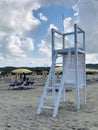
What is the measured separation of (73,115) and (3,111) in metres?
3.03

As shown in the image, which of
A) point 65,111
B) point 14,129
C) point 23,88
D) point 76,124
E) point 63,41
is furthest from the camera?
point 23,88

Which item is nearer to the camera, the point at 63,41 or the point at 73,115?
the point at 73,115

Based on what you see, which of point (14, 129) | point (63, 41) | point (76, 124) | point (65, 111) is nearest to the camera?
point (14, 129)

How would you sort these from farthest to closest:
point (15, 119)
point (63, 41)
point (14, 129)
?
point (63, 41) < point (15, 119) < point (14, 129)

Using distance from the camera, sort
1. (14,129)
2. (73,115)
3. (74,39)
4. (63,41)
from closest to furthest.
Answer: (14,129) < (73,115) < (74,39) < (63,41)

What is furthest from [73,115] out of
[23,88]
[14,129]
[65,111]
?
[23,88]

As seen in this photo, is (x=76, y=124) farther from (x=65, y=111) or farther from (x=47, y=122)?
(x=65, y=111)

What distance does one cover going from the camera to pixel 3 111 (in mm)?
10414

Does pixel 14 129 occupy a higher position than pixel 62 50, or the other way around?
pixel 62 50

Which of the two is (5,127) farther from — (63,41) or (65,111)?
(63,41)

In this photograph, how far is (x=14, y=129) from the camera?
722 centimetres

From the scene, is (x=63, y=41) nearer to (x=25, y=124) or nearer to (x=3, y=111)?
(x=3, y=111)

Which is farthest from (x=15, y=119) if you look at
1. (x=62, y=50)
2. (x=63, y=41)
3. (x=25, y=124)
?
(x=63, y=41)

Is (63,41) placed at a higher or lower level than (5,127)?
higher
